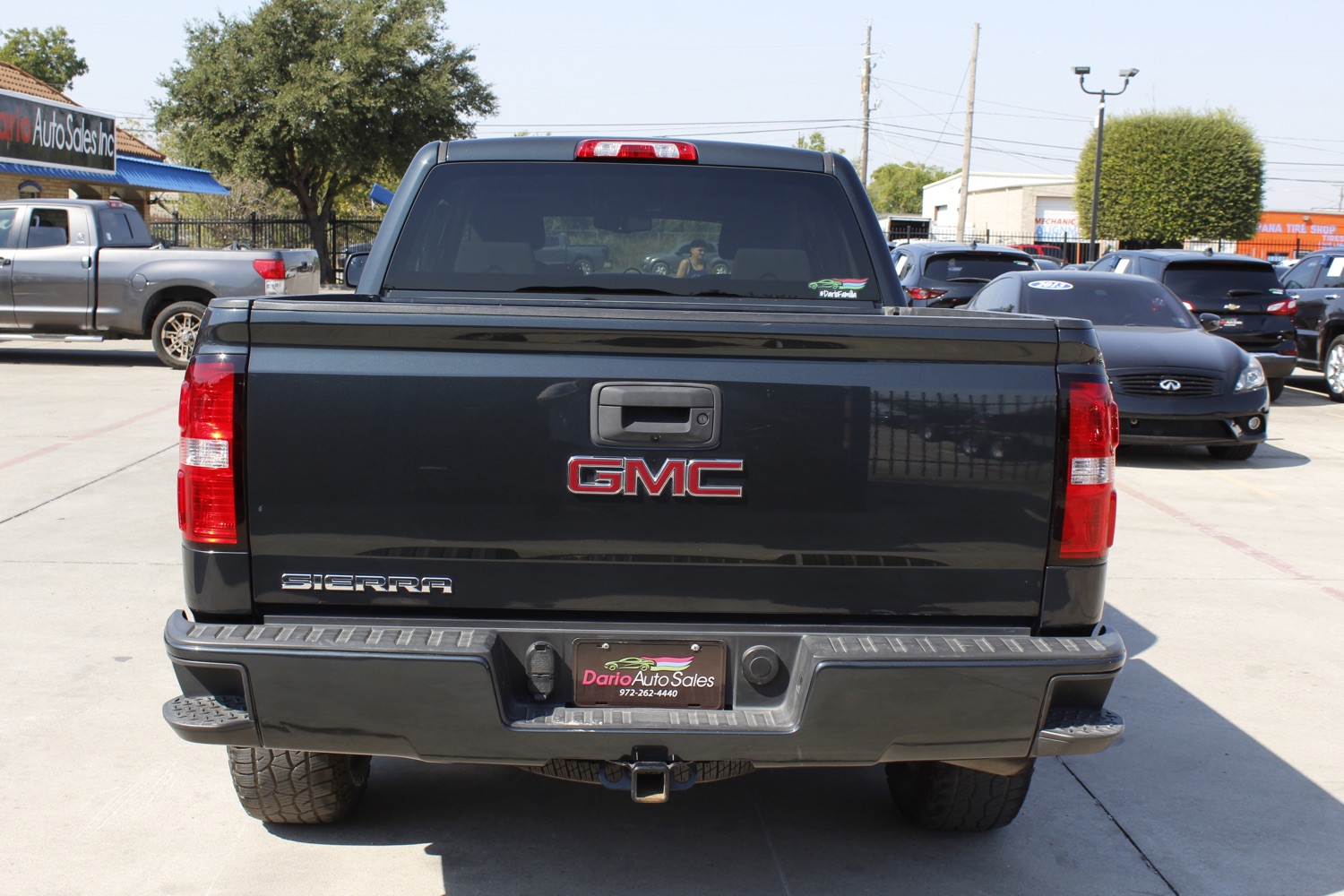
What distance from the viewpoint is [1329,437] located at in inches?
494

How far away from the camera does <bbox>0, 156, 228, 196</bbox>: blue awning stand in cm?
2572

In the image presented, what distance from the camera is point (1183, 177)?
51.9 m

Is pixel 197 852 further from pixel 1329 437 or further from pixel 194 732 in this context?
pixel 1329 437

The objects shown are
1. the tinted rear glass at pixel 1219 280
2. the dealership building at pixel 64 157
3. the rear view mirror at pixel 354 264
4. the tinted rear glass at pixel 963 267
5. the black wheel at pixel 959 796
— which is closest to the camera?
the black wheel at pixel 959 796

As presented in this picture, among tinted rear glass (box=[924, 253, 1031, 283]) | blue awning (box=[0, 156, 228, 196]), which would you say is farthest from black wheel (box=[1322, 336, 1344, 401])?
blue awning (box=[0, 156, 228, 196])

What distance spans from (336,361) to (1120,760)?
3212 millimetres

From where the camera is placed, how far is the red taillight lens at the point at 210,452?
277cm

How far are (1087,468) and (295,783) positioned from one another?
2317 mm

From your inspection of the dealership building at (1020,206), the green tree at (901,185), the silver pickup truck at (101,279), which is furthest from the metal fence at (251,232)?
the green tree at (901,185)

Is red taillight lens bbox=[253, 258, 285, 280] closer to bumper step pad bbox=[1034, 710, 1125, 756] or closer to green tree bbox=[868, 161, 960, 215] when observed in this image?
bumper step pad bbox=[1034, 710, 1125, 756]

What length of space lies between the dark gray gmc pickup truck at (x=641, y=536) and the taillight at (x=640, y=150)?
149cm

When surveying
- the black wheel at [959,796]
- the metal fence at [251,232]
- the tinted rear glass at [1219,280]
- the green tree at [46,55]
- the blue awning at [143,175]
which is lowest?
the black wheel at [959,796]

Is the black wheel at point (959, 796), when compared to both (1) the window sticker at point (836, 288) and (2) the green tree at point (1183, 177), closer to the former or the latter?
(1) the window sticker at point (836, 288)

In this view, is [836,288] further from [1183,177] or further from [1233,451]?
[1183,177]
